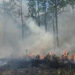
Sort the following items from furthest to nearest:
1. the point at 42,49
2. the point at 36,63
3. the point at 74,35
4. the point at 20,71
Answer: the point at 74,35, the point at 42,49, the point at 36,63, the point at 20,71

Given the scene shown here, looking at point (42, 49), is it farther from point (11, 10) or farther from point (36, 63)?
point (11, 10)

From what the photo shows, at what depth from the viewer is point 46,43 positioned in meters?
35.1

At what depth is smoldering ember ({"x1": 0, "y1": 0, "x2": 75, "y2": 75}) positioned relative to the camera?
17.5 m

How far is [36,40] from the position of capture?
35.8 metres

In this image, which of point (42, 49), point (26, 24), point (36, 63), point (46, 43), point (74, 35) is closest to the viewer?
point (36, 63)

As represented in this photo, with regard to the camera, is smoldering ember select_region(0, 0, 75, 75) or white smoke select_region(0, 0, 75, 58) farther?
white smoke select_region(0, 0, 75, 58)

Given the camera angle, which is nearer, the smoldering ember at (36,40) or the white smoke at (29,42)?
the smoldering ember at (36,40)

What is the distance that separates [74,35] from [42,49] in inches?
353

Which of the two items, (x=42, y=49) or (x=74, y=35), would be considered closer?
(x=42, y=49)

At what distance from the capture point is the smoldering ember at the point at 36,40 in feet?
57.5

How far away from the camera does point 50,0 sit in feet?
148

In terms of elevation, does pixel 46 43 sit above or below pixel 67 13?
below

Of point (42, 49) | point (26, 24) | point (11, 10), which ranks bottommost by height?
point (42, 49)

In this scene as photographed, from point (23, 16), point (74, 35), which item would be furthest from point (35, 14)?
point (74, 35)
